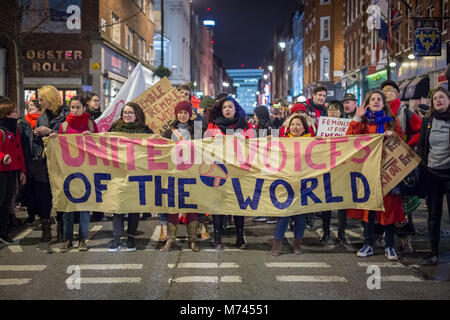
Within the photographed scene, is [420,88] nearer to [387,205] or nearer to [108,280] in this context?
[387,205]

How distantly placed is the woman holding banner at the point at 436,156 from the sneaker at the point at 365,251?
698 millimetres

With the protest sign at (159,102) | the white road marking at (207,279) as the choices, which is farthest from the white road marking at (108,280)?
the protest sign at (159,102)

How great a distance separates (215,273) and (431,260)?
255cm

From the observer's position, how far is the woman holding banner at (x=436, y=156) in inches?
254

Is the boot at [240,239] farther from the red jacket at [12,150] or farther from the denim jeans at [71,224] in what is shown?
the red jacket at [12,150]

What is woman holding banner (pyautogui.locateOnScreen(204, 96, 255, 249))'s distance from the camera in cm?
730

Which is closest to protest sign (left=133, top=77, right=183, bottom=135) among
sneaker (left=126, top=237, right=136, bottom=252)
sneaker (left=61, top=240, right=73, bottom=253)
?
sneaker (left=126, top=237, right=136, bottom=252)

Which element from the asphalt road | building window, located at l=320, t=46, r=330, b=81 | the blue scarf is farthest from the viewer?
building window, located at l=320, t=46, r=330, b=81

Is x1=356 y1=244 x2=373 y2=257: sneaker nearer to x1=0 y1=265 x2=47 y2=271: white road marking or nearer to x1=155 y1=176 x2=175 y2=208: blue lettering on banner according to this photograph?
x1=155 y1=176 x2=175 y2=208: blue lettering on banner

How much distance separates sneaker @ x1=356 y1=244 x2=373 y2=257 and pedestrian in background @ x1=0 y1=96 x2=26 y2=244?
4.62m

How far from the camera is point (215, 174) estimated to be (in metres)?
7.14

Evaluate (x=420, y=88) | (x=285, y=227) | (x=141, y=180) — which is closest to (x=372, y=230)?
(x=285, y=227)
